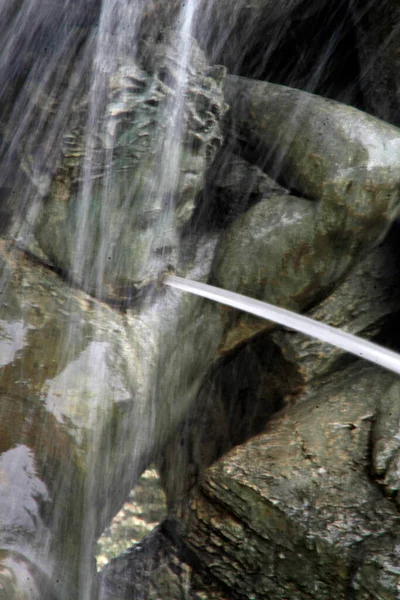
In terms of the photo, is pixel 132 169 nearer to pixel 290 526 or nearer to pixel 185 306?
pixel 185 306

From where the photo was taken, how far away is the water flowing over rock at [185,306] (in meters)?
2.10

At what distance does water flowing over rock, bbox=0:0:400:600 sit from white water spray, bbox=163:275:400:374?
4 cm

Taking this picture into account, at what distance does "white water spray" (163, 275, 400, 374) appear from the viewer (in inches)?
104

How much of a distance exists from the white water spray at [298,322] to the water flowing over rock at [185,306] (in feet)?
0.13

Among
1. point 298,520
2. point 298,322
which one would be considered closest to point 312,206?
point 298,322

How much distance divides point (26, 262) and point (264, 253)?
78cm

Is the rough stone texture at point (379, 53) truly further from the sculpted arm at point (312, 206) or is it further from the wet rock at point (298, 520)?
the wet rock at point (298, 520)

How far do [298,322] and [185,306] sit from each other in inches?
16.1

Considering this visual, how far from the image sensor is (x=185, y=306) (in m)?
2.61

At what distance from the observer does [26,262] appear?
2.45 metres

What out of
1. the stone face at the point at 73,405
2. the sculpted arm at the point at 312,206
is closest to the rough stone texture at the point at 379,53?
the sculpted arm at the point at 312,206

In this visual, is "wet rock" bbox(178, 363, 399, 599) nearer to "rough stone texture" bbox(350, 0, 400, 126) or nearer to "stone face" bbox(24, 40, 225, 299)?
"stone face" bbox(24, 40, 225, 299)

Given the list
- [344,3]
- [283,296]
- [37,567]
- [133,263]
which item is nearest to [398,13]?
[344,3]

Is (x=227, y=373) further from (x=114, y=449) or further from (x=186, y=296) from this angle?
(x=114, y=449)
